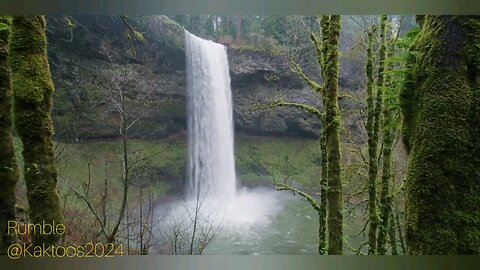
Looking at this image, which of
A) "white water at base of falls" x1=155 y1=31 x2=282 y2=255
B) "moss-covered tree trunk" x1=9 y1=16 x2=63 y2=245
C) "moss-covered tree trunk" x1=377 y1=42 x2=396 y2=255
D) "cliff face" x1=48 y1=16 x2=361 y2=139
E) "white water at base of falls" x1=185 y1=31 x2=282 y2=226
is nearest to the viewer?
"moss-covered tree trunk" x1=9 y1=16 x2=63 y2=245

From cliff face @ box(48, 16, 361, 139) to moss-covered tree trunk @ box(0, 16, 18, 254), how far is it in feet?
8.04

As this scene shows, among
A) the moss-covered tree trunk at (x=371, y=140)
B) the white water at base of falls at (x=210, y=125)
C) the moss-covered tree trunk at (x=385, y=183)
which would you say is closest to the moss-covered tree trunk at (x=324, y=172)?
the moss-covered tree trunk at (x=371, y=140)

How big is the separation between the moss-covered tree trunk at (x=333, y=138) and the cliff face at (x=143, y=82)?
192cm

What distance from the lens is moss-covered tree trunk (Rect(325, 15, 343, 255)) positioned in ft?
9.70

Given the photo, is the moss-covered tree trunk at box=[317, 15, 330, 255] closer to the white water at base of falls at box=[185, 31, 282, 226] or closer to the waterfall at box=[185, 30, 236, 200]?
the white water at base of falls at box=[185, 31, 282, 226]

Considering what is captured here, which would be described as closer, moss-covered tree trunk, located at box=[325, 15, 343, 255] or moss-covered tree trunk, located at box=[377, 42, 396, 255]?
moss-covered tree trunk, located at box=[325, 15, 343, 255]

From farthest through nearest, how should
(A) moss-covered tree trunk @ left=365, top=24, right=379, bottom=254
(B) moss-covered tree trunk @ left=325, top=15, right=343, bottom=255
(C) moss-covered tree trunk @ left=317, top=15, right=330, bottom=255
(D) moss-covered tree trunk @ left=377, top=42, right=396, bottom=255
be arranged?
1. (D) moss-covered tree trunk @ left=377, top=42, right=396, bottom=255
2. (A) moss-covered tree trunk @ left=365, top=24, right=379, bottom=254
3. (C) moss-covered tree trunk @ left=317, top=15, right=330, bottom=255
4. (B) moss-covered tree trunk @ left=325, top=15, right=343, bottom=255

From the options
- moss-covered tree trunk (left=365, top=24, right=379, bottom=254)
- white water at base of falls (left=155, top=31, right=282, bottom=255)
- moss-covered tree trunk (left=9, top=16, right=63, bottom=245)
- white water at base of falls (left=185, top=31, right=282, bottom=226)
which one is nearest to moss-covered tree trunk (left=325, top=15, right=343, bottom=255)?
moss-covered tree trunk (left=365, top=24, right=379, bottom=254)

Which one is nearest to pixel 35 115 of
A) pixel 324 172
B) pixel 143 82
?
pixel 324 172

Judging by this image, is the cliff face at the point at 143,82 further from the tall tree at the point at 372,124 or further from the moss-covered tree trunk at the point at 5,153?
the moss-covered tree trunk at the point at 5,153

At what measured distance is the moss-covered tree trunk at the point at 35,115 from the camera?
88.7 inches

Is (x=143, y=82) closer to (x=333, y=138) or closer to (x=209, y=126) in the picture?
(x=209, y=126)

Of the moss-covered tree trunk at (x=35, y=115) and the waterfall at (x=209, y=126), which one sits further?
the waterfall at (x=209, y=126)

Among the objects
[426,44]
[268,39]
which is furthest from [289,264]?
[268,39]
